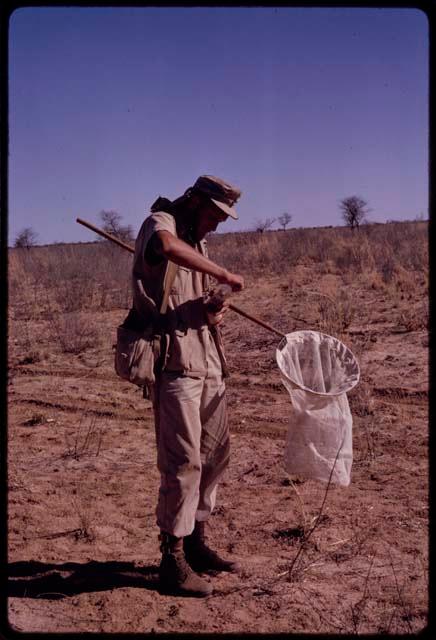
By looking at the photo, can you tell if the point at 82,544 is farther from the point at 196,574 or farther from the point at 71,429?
the point at 71,429

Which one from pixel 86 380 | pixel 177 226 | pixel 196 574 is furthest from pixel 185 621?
pixel 86 380

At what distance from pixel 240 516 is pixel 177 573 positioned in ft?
3.12

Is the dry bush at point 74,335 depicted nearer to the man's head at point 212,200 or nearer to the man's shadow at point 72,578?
the man's shadow at point 72,578

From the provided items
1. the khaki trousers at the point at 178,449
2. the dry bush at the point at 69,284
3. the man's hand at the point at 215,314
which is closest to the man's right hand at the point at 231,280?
the man's hand at the point at 215,314

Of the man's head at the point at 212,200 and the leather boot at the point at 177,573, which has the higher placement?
the man's head at the point at 212,200

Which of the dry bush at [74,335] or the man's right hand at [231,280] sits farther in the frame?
the dry bush at [74,335]

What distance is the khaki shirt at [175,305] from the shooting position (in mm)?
2727

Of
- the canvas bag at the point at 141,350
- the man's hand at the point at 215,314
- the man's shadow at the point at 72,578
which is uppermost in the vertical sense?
the man's hand at the point at 215,314

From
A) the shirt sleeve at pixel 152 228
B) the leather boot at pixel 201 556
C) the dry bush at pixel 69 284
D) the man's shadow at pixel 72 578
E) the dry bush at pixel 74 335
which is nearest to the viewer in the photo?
the shirt sleeve at pixel 152 228

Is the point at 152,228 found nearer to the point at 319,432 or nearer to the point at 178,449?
the point at 178,449

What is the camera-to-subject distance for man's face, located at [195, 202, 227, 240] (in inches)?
111

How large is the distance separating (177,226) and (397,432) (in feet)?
10.0

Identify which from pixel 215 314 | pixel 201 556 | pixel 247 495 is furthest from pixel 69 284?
pixel 215 314

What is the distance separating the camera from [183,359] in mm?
2746
